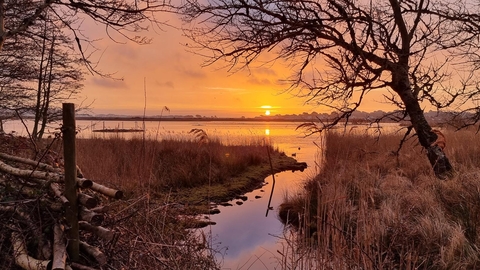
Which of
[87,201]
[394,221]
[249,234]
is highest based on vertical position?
[87,201]

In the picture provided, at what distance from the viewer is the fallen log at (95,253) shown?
2686 mm

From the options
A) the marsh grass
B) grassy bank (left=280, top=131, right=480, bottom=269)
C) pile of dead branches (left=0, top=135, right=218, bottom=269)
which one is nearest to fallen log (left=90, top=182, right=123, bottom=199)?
pile of dead branches (left=0, top=135, right=218, bottom=269)

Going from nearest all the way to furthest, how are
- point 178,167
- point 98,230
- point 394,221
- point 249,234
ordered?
point 98,230
point 394,221
point 249,234
point 178,167

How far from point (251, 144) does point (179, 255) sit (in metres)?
A: 14.4

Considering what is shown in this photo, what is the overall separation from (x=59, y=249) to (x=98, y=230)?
292 mm

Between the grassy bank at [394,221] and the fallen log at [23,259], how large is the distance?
247 cm

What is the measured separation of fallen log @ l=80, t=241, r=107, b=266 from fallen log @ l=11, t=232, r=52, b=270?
0.93 feet

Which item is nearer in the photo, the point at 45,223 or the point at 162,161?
the point at 45,223

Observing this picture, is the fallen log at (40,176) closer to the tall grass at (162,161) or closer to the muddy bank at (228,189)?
the muddy bank at (228,189)

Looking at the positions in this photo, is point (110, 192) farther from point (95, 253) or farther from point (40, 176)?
point (40, 176)

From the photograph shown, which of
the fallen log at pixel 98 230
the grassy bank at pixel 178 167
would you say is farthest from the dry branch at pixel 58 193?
the grassy bank at pixel 178 167

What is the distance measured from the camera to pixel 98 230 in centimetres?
277

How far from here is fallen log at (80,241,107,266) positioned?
8.81ft

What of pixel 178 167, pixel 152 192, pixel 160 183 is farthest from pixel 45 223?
pixel 178 167
